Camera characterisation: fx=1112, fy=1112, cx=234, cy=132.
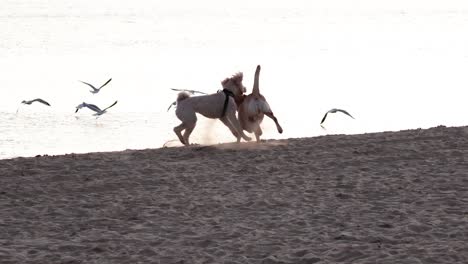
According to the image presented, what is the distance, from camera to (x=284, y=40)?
4800 cm

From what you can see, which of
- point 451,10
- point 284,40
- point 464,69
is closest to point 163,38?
point 284,40

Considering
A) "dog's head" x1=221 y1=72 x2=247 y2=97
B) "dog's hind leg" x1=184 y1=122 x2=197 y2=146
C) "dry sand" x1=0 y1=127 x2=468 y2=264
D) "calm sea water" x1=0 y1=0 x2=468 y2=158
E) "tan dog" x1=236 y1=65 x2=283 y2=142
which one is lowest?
"dry sand" x1=0 y1=127 x2=468 y2=264

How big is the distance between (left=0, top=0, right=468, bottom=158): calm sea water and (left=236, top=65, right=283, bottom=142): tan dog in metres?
0.68

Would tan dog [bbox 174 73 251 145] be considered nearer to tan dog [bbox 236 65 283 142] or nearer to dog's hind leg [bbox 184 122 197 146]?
dog's hind leg [bbox 184 122 197 146]

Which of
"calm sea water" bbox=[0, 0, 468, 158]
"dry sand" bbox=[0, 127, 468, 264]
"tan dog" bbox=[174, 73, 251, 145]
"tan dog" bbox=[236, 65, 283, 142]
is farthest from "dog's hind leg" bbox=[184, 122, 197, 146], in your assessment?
"tan dog" bbox=[236, 65, 283, 142]

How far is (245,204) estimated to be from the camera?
9836mm

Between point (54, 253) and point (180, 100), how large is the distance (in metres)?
5.50

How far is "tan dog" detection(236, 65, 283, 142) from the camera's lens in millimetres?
13359

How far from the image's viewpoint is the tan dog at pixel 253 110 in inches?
526

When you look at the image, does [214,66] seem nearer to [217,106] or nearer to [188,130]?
[188,130]

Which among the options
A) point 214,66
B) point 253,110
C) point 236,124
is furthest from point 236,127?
point 214,66

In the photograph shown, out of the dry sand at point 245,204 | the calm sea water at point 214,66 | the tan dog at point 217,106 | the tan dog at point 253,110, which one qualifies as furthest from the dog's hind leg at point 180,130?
the tan dog at point 253,110

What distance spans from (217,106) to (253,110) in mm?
458

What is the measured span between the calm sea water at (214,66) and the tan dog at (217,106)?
0.63 m
